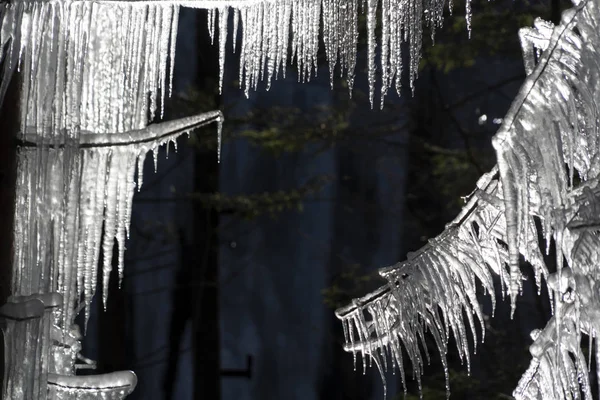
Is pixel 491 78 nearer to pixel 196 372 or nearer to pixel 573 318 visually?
pixel 196 372

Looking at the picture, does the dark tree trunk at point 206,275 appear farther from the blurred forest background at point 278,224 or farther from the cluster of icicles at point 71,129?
the cluster of icicles at point 71,129

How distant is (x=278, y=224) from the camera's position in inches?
124

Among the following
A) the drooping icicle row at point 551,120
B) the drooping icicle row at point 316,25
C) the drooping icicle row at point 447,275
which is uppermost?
the drooping icicle row at point 316,25

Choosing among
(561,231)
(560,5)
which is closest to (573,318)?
(561,231)

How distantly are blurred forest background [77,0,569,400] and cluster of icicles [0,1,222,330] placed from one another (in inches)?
88.6

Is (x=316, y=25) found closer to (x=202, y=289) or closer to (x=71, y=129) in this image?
(x=71, y=129)

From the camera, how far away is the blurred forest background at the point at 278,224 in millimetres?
2994

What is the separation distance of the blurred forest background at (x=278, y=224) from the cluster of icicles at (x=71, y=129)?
7.38 feet

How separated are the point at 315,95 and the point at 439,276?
92.8 inches

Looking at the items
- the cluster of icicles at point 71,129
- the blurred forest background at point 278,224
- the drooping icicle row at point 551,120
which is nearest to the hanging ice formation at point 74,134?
the cluster of icicles at point 71,129

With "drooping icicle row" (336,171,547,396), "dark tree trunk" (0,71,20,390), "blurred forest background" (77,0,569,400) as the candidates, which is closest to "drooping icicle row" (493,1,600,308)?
"drooping icicle row" (336,171,547,396)

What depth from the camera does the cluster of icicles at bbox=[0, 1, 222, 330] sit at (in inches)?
26.7

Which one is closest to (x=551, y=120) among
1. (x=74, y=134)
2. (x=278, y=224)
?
(x=74, y=134)

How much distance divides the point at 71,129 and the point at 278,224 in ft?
8.14
